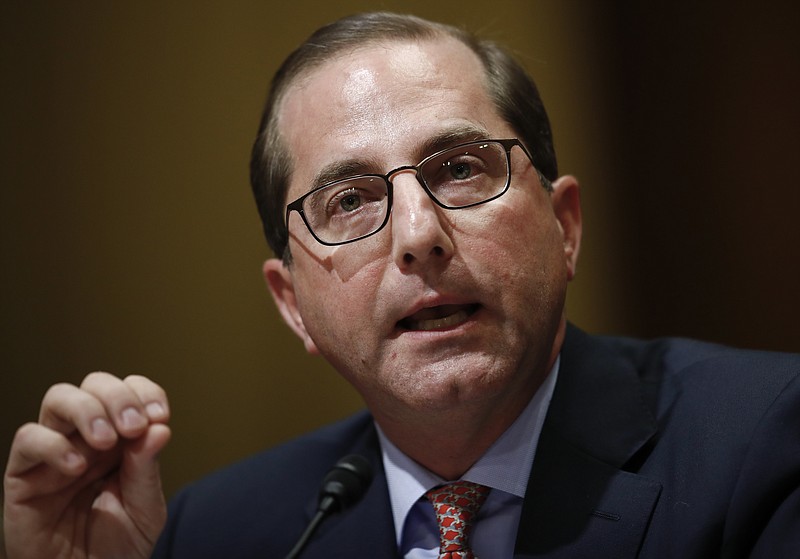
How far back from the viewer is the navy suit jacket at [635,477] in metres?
1.34

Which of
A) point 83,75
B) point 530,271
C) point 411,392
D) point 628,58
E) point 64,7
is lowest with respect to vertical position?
point 411,392

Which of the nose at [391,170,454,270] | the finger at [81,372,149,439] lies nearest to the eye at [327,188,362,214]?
the nose at [391,170,454,270]

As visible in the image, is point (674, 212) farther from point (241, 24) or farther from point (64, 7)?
point (64, 7)

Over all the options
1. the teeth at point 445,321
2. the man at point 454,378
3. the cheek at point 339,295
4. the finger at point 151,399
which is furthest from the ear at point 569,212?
the finger at point 151,399

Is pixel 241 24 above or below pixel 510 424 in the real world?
above

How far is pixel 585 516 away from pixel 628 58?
191cm

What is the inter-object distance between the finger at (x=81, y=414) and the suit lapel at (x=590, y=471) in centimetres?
82

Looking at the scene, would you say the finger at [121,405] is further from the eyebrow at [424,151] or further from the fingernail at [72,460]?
the eyebrow at [424,151]

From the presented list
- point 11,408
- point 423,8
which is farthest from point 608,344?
point 11,408

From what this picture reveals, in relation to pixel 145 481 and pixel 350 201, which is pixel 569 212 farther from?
pixel 145 481

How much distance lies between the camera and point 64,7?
8.25 feet

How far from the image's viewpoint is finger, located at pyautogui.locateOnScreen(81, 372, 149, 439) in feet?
4.63

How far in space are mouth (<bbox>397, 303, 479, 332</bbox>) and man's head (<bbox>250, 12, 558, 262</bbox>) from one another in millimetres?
423

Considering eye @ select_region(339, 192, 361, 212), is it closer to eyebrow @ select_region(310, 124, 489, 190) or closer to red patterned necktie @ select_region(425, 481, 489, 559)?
eyebrow @ select_region(310, 124, 489, 190)
